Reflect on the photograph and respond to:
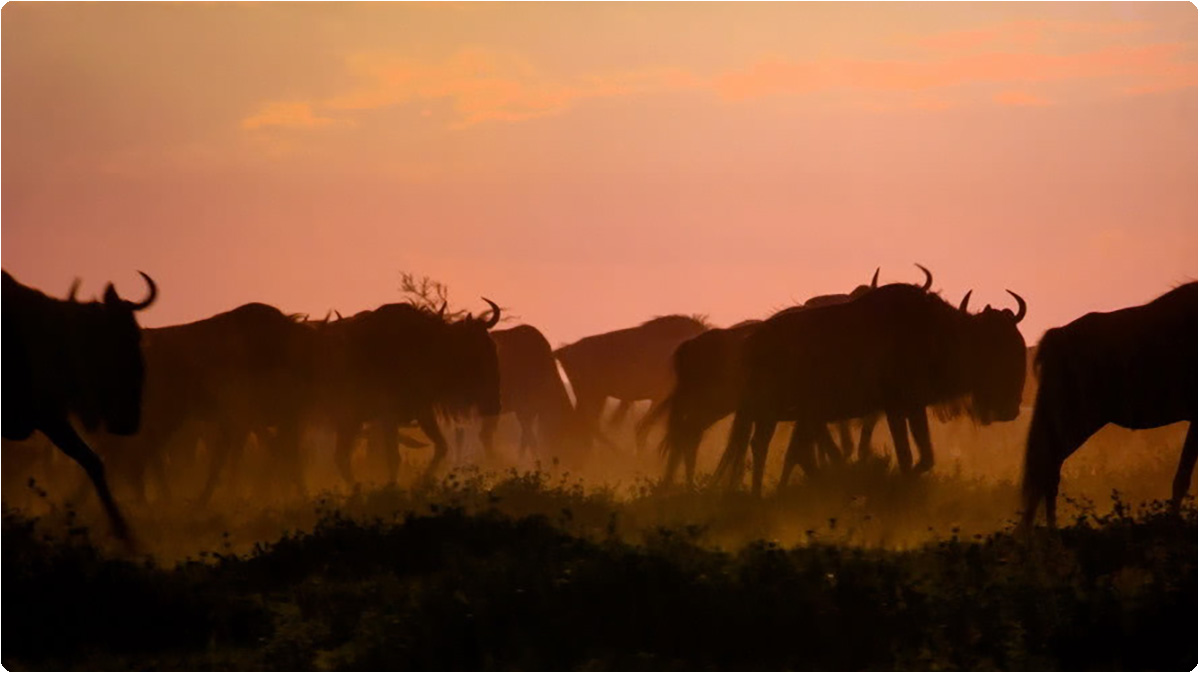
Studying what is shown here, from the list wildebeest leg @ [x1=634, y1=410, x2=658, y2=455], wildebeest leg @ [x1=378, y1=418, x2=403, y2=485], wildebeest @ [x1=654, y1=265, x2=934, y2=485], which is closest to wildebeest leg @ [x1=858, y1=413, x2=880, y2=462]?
wildebeest @ [x1=654, y1=265, x2=934, y2=485]

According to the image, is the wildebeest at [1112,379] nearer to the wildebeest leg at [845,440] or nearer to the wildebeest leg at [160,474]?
the wildebeest leg at [845,440]

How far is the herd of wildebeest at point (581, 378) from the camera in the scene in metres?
7.53

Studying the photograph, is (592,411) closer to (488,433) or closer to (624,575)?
(488,433)

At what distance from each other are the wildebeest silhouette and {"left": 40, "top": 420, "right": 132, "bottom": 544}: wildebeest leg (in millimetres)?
2683

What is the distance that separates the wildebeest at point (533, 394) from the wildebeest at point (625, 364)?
10 cm

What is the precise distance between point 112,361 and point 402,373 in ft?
5.72

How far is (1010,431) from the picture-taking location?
307 inches


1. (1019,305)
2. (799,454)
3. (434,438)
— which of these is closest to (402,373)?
(434,438)

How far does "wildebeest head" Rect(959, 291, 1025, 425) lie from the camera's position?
770cm

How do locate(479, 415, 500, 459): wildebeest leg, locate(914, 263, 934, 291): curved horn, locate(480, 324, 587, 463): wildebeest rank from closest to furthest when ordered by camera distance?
locate(914, 263, 934, 291): curved horn
locate(479, 415, 500, 459): wildebeest leg
locate(480, 324, 587, 463): wildebeest

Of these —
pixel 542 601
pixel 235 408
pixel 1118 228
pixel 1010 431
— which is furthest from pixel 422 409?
pixel 1118 228

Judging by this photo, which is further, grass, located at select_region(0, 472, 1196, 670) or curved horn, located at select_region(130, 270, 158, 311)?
curved horn, located at select_region(130, 270, 158, 311)

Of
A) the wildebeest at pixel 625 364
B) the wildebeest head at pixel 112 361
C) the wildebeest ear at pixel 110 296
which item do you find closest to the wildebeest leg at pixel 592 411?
the wildebeest at pixel 625 364

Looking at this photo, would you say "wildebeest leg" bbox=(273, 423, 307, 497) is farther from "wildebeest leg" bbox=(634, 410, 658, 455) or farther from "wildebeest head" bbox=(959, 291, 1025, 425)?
"wildebeest head" bbox=(959, 291, 1025, 425)
